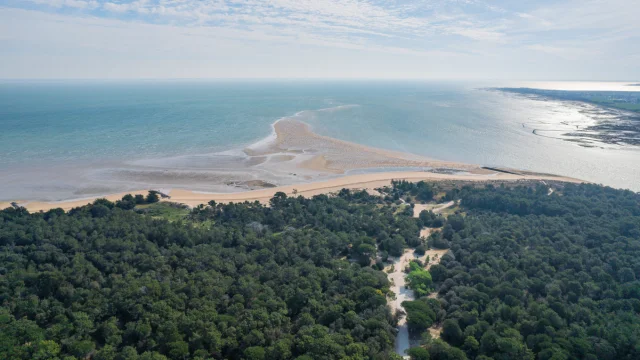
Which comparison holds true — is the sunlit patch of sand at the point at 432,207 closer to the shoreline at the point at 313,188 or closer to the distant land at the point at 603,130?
the shoreline at the point at 313,188

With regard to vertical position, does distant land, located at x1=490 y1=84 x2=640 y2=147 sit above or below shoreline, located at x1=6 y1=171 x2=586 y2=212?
above

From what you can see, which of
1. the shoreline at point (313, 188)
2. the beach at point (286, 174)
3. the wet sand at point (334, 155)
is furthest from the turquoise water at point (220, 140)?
the wet sand at point (334, 155)

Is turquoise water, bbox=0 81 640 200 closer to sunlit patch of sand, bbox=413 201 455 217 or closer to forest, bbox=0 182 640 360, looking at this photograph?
forest, bbox=0 182 640 360

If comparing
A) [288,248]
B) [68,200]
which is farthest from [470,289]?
[68,200]

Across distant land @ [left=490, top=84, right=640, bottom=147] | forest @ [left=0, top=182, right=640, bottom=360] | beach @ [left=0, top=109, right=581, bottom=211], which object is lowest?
forest @ [left=0, top=182, right=640, bottom=360]

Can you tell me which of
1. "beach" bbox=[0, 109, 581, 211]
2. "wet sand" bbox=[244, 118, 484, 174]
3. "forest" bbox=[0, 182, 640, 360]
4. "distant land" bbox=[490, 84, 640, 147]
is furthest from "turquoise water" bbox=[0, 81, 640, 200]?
"forest" bbox=[0, 182, 640, 360]

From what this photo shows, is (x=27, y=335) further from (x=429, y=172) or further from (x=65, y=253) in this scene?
(x=429, y=172)
